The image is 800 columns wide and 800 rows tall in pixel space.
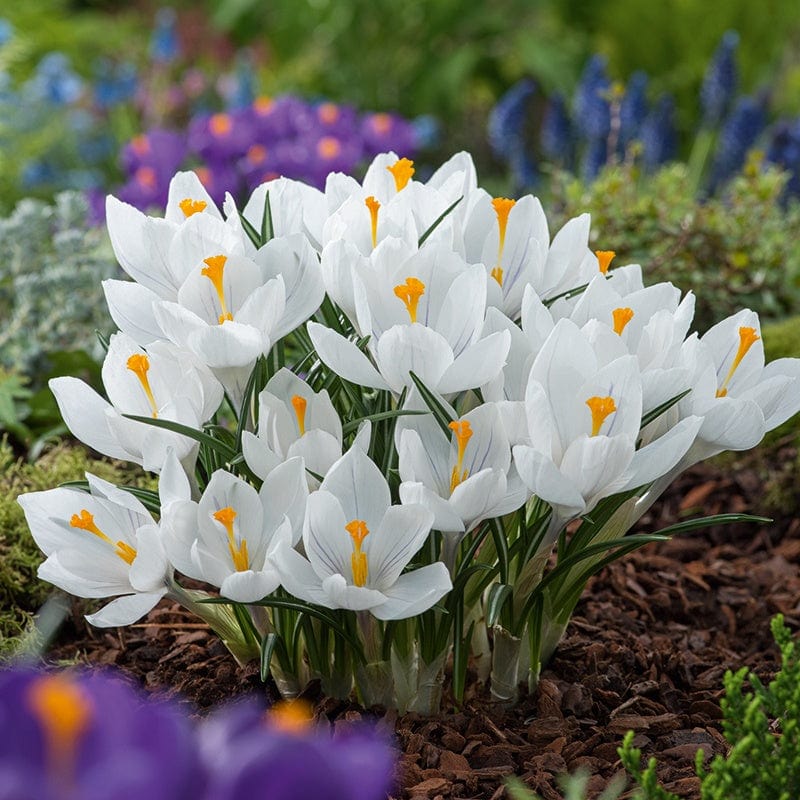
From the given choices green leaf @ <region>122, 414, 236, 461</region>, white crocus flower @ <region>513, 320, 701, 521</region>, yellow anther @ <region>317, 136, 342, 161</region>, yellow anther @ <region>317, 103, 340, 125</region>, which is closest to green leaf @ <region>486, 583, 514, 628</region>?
white crocus flower @ <region>513, 320, 701, 521</region>

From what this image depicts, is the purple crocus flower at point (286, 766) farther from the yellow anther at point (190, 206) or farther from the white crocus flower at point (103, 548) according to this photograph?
the yellow anther at point (190, 206)

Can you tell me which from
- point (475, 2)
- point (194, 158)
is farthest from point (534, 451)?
point (475, 2)

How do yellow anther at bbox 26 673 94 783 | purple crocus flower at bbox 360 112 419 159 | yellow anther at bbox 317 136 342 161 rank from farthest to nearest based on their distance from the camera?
purple crocus flower at bbox 360 112 419 159
yellow anther at bbox 317 136 342 161
yellow anther at bbox 26 673 94 783

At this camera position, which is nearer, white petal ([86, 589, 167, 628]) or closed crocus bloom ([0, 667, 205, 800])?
closed crocus bloom ([0, 667, 205, 800])

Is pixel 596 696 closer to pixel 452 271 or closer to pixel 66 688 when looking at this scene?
pixel 452 271

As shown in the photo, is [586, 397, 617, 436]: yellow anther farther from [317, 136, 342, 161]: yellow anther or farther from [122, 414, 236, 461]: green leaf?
[317, 136, 342, 161]: yellow anther

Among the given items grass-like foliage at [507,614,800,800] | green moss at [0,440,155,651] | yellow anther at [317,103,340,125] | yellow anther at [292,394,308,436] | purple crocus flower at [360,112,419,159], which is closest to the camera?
grass-like foliage at [507,614,800,800]

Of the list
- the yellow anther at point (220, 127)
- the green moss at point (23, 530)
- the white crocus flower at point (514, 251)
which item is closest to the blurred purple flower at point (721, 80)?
the yellow anther at point (220, 127)
